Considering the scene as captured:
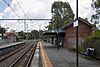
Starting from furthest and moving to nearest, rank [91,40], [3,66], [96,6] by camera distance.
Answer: [96,6] < [91,40] < [3,66]

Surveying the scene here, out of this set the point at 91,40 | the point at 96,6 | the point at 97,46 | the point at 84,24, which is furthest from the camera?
the point at 84,24

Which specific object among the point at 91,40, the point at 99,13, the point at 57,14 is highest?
the point at 57,14

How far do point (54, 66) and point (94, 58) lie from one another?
24.1 feet

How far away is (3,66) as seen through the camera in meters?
22.0

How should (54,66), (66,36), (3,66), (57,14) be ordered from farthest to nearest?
1. (57,14)
2. (66,36)
3. (3,66)
4. (54,66)

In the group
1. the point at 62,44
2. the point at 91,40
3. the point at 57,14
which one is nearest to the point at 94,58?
the point at 91,40

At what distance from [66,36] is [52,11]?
43.4m

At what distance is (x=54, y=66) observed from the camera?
1994 cm

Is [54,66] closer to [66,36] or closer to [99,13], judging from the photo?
[99,13]

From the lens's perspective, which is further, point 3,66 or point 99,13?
point 99,13

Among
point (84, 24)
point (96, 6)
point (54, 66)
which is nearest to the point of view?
point (54, 66)

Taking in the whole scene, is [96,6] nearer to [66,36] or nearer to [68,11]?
[66,36]

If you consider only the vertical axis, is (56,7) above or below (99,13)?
above

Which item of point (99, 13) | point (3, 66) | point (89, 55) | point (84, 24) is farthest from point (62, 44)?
point (3, 66)
